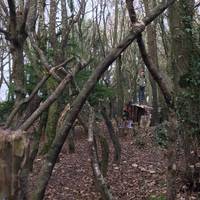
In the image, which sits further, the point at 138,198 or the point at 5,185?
the point at 138,198

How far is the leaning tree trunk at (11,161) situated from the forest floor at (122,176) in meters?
4.59

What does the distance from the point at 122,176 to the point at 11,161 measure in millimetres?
6527

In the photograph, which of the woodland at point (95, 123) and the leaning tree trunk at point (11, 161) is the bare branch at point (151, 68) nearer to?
the woodland at point (95, 123)

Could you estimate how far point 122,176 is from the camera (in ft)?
29.8

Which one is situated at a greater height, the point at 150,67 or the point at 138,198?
the point at 150,67

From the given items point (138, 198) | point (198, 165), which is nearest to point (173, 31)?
point (198, 165)

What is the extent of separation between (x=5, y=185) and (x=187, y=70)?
192 inches

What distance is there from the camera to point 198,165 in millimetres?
6977

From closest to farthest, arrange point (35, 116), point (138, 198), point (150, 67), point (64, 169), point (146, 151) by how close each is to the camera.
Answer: point (35, 116) → point (150, 67) → point (138, 198) → point (64, 169) → point (146, 151)

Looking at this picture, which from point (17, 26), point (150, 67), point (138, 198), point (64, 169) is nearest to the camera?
point (150, 67)

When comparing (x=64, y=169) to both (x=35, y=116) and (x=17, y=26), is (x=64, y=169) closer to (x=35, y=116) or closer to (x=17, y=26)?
(x=17, y=26)

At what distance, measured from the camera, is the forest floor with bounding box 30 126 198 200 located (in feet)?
25.5

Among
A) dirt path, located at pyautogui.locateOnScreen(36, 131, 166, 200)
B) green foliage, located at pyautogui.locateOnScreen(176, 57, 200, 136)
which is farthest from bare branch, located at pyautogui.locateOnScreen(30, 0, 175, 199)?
dirt path, located at pyautogui.locateOnScreen(36, 131, 166, 200)

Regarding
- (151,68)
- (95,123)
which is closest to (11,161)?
(151,68)
